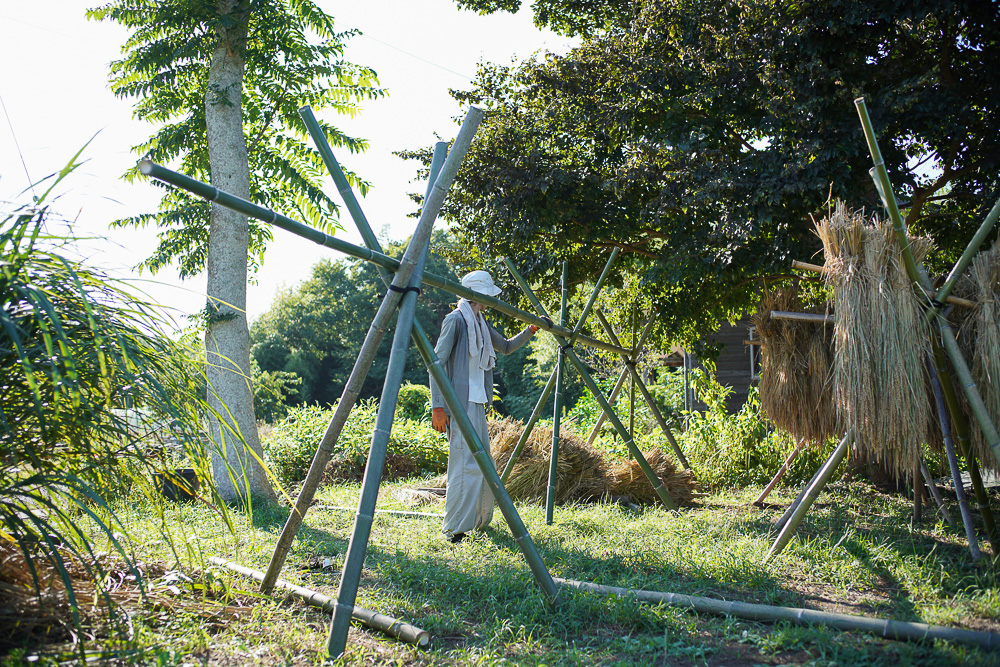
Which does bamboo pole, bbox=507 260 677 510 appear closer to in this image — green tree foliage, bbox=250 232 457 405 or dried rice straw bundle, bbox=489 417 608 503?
dried rice straw bundle, bbox=489 417 608 503

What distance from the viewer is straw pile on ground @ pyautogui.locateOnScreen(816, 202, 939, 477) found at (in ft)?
11.5

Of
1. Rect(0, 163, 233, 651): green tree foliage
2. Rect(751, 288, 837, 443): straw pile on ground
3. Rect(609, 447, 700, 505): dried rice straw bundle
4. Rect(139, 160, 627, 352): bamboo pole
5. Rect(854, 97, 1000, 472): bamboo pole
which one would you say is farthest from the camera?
Rect(609, 447, 700, 505): dried rice straw bundle

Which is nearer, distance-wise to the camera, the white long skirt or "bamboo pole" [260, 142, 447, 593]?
"bamboo pole" [260, 142, 447, 593]

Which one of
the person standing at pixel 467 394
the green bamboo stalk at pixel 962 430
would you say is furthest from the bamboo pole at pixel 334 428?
the green bamboo stalk at pixel 962 430

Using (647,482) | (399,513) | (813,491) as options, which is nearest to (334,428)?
(813,491)

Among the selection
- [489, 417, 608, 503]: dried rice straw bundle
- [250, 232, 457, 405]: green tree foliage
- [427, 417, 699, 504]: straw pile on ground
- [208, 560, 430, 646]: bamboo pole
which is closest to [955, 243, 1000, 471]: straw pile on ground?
[427, 417, 699, 504]: straw pile on ground

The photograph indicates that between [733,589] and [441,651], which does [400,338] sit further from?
[733,589]

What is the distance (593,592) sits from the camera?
3.24m

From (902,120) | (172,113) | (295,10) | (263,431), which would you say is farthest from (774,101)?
(263,431)

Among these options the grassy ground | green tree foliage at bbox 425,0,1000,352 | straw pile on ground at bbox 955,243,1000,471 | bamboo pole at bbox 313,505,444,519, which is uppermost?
green tree foliage at bbox 425,0,1000,352

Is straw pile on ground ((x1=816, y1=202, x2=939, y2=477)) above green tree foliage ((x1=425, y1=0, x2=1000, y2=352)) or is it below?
below

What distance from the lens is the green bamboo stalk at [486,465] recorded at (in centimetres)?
317

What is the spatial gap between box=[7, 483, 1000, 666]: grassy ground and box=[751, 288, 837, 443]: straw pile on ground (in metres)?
0.76

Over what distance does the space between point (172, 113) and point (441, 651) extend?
6.96 metres
